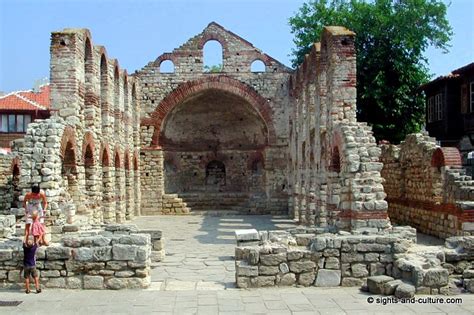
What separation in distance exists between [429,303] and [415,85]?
70.8 feet

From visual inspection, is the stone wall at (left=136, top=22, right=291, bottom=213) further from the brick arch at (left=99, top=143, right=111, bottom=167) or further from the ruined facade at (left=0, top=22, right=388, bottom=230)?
the brick arch at (left=99, top=143, right=111, bottom=167)

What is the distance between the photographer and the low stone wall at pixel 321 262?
8523 millimetres

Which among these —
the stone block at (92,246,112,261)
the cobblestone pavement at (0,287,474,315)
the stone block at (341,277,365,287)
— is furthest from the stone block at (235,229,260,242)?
the stone block at (92,246,112,261)

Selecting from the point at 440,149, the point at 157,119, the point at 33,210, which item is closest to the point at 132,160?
the point at 157,119

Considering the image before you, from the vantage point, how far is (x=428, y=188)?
15.6 m

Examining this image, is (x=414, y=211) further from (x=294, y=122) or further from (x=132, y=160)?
(x=132, y=160)

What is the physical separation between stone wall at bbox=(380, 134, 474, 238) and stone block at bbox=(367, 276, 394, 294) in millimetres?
5608

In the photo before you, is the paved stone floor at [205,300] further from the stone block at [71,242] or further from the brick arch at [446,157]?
the brick arch at [446,157]

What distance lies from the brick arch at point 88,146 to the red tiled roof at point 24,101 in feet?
68.1

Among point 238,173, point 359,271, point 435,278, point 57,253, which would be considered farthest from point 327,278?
point 238,173

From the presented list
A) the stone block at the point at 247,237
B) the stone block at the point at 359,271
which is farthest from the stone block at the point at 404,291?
the stone block at the point at 247,237

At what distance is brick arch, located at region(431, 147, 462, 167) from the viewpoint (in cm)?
1455

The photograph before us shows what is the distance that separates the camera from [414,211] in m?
17.0

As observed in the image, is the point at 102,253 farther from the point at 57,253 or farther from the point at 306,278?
the point at 306,278
